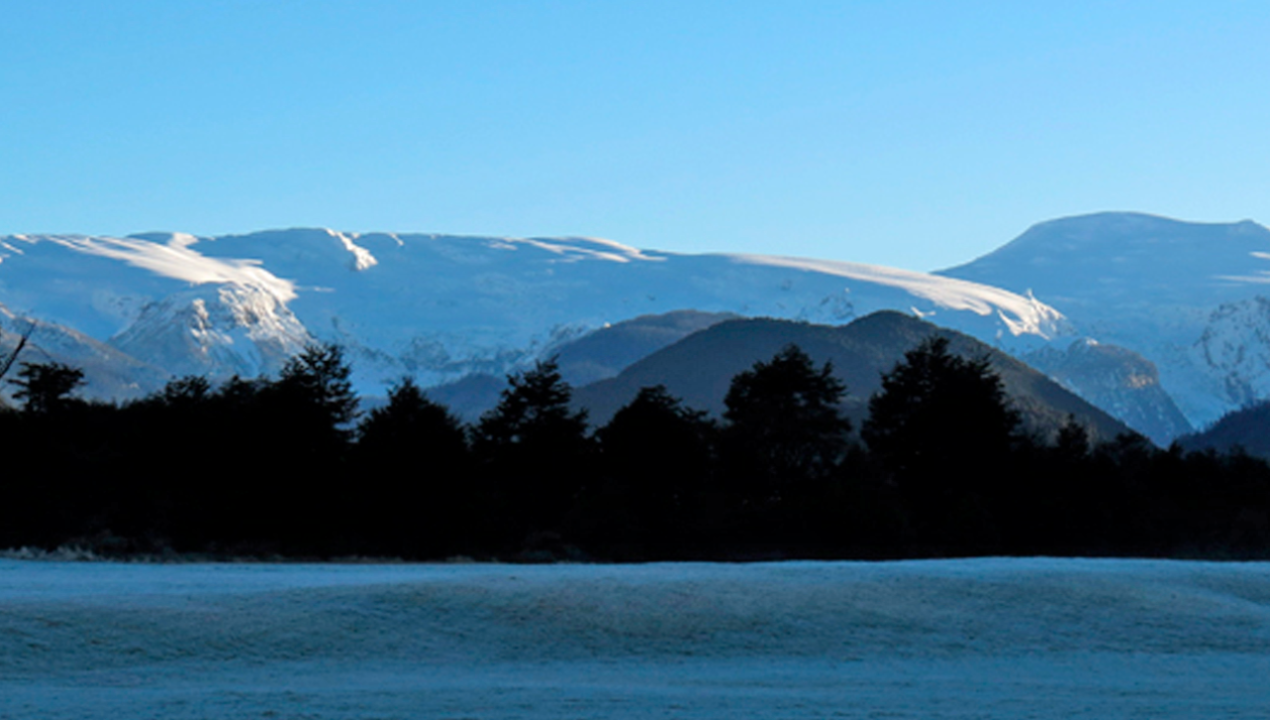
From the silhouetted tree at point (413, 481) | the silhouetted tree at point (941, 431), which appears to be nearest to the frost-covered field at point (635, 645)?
the silhouetted tree at point (413, 481)

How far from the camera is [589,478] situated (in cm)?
6059

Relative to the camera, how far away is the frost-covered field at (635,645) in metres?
17.1

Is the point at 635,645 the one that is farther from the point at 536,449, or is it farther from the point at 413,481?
the point at 536,449

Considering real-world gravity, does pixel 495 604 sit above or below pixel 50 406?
below

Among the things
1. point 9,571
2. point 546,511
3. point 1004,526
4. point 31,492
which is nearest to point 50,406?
point 31,492

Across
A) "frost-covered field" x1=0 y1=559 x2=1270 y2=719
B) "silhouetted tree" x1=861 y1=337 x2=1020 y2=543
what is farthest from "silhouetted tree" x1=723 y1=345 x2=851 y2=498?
"frost-covered field" x1=0 y1=559 x2=1270 y2=719

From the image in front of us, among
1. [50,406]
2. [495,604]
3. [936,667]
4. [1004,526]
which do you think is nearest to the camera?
[936,667]

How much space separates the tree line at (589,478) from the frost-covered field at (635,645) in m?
21.3

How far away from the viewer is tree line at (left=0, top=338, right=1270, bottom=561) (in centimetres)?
5231

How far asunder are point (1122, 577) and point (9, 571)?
22305 mm

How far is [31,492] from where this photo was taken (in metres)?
51.5

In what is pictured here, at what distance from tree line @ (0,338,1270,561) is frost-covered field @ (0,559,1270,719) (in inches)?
837

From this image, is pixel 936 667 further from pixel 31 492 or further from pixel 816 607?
pixel 31 492

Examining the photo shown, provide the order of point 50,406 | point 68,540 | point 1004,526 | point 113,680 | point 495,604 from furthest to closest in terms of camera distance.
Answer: point 1004,526, point 50,406, point 68,540, point 495,604, point 113,680
